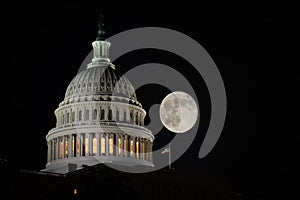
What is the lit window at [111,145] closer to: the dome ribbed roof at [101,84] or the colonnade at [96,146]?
the colonnade at [96,146]

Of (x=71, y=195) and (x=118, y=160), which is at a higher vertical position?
(x=118, y=160)

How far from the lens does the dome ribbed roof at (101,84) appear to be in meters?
138

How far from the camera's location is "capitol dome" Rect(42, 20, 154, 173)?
133m

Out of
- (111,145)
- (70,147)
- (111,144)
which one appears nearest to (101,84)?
(111,144)

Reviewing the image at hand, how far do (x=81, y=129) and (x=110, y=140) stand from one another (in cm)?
480

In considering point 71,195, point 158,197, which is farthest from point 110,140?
point 71,195

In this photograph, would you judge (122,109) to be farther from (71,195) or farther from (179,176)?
(71,195)

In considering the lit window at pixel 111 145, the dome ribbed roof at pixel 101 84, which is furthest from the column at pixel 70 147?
the dome ribbed roof at pixel 101 84

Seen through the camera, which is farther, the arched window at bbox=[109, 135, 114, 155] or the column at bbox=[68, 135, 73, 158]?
the arched window at bbox=[109, 135, 114, 155]

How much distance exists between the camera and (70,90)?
141250 millimetres

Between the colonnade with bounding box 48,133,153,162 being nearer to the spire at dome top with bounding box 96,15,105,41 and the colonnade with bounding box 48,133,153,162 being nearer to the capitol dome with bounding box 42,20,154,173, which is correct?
the capitol dome with bounding box 42,20,154,173

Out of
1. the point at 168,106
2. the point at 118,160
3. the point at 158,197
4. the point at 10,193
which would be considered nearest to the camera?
the point at 10,193

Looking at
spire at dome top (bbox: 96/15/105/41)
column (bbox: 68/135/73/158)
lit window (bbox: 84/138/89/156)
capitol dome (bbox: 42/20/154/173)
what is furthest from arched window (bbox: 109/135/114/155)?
spire at dome top (bbox: 96/15/105/41)

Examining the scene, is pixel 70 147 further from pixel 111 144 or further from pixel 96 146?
pixel 111 144
